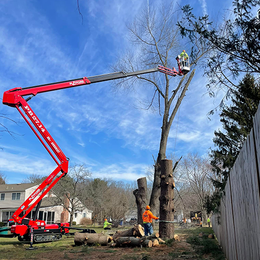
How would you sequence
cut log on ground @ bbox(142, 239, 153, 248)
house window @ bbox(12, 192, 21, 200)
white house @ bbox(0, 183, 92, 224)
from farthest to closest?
house window @ bbox(12, 192, 21, 200) < white house @ bbox(0, 183, 92, 224) < cut log on ground @ bbox(142, 239, 153, 248)

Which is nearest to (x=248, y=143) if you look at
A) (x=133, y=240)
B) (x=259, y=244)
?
(x=259, y=244)

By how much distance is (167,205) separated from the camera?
484 inches

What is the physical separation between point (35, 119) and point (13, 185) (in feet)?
100

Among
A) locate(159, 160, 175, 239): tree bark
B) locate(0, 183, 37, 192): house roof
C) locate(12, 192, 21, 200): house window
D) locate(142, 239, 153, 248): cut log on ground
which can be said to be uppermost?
locate(0, 183, 37, 192): house roof

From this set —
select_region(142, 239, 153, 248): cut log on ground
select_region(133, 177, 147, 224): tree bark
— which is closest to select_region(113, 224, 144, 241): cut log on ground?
select_region(142, 239, 153, 248): cut log on ground

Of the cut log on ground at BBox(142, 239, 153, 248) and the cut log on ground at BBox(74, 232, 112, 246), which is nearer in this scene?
the cut log on ground at BBox(142, 239, 153, 248)

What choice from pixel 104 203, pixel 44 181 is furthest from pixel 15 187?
pixel 44 181

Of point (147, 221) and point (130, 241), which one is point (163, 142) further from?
point (130, 241)

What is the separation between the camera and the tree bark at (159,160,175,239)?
1203 centimetres

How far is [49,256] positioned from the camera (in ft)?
29.4

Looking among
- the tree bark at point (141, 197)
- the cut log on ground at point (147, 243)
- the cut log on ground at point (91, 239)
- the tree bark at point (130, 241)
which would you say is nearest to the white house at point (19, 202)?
the tree bark at point (141, 197)

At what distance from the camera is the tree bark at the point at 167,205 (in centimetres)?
1203

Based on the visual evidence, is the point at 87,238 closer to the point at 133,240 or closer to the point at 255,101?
the point at 133,240

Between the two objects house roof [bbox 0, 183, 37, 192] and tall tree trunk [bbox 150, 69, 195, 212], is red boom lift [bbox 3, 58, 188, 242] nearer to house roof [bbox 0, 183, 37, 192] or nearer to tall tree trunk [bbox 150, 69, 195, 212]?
tall tree trunk [bbox 150, 69, 195, 212]
